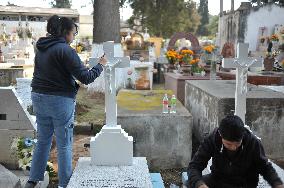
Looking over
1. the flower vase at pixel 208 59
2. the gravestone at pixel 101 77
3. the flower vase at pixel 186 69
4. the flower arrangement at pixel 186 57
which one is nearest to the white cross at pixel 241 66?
the flower vase at pixel 186 69

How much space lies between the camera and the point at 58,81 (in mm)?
3199

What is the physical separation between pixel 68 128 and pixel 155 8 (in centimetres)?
2629

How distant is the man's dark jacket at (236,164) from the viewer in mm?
2568

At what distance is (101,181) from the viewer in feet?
10.6

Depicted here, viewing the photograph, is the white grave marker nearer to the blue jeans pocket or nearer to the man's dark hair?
the blue jeans pocket

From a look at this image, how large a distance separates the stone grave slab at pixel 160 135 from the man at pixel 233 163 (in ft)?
6.21

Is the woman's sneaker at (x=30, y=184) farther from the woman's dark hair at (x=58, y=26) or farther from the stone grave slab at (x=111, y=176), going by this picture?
the woman's dark hair at (x=58, y=26)

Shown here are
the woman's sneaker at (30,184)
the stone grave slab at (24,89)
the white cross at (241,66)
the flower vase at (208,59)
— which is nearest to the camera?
the woman's sneaker at (30,184)

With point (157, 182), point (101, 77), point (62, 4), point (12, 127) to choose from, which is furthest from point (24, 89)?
point (62, 4)

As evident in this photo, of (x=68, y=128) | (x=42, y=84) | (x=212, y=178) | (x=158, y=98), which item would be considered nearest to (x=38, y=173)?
(x=68, y=128)

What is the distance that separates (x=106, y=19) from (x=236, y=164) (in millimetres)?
6969

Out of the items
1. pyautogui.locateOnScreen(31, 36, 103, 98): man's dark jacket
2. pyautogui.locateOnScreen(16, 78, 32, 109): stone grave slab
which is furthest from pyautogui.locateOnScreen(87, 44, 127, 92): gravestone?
pyautogui.locateOnScreen(31, 36, 103, 98): man's dark jacket

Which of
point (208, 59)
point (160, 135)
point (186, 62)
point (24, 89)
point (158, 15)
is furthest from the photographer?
point (158, 15)

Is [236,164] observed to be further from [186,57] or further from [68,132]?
[186,57]
